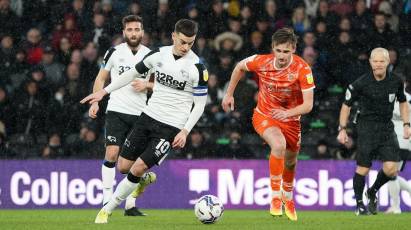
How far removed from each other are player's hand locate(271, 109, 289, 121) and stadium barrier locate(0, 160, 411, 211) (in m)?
5.27

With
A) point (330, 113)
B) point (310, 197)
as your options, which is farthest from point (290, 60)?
point (330, 113)

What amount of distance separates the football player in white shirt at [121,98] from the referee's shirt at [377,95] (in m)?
2.81

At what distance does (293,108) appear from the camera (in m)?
12.4

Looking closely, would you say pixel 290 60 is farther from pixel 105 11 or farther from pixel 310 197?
pixel 105 11

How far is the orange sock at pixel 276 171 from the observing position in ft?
40.2

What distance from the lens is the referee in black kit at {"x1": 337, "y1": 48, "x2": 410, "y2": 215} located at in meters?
Answer: 14.2

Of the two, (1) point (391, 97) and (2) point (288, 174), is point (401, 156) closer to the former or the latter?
(1) point (391, 97)

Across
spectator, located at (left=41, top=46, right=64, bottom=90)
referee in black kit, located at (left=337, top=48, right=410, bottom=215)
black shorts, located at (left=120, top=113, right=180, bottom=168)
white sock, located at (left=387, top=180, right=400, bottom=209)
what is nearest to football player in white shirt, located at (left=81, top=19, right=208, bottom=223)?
black shorts, located at (left=120, top=113, right=180, bottom=168)

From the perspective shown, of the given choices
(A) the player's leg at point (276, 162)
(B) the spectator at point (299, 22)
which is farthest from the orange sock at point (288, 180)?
(B) the spectator at point (299, 22)

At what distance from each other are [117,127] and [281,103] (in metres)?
2.35

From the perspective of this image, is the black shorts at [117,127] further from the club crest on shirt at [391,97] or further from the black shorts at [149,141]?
the club crest on shirt at [391,97]

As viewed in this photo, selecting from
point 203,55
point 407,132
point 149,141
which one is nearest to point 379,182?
point 407,132

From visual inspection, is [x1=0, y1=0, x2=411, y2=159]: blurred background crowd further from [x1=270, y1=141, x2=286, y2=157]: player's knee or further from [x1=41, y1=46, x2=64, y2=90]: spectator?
[x1=270, y1=141, x2=286, y2=157]: player's knee

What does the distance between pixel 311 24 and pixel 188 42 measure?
29.4 ft
